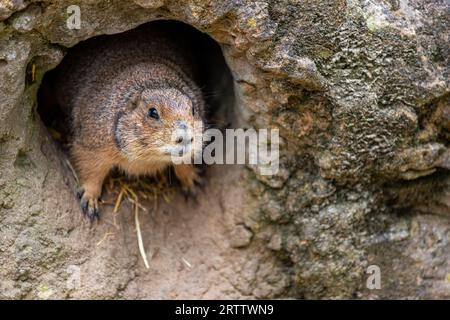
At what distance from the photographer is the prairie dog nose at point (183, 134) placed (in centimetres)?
545

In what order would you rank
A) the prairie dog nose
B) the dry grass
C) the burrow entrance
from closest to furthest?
the prairie dog nose < the burrow entrance < the dry grass

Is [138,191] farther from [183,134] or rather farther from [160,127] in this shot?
[183,134]

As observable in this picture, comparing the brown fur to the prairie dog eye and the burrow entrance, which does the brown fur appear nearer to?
the prairie dog eye

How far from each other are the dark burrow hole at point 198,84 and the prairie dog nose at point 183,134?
0.95 meters

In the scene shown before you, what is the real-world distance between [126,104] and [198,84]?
1.15 meters

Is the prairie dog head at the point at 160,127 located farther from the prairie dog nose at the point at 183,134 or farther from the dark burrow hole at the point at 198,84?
the dark burrow hole at the point at 198,84

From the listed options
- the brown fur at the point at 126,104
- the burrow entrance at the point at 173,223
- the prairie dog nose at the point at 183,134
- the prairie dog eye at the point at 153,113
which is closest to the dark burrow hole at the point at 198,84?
the burrow entrance at the point at 173,223

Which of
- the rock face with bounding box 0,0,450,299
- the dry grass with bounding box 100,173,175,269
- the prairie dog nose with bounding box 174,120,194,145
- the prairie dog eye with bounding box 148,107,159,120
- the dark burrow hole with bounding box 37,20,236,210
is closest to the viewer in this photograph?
the rock face with bounding box 0,0,450,299

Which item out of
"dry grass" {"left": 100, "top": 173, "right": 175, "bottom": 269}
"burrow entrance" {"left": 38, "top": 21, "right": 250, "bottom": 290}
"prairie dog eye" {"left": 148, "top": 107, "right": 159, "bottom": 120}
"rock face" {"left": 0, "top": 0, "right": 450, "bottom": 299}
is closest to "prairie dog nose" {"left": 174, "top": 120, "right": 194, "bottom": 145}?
"prairie dog eye" {"left": 148, "top": 107, "right": 159, "bottom": 120}

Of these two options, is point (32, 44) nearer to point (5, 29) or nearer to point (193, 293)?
point (5, 29)

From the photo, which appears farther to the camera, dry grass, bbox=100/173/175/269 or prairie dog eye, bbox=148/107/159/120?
dry grass, bbox=100/173/175/269

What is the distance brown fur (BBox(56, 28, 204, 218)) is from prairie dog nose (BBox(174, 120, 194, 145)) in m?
0.04

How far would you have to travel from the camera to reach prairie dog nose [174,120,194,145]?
5.45m

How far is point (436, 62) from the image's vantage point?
17.6 ft
